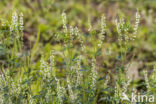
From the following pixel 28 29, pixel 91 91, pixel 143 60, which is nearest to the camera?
pixel 91 91

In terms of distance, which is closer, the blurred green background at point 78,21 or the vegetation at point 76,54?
the vegetation at point 76,54

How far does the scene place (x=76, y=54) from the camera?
1.76 m

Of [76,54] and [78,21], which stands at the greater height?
[78,21]

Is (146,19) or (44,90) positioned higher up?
(146,19)

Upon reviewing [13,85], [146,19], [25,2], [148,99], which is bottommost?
[148,99]

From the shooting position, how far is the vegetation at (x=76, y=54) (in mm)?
1661

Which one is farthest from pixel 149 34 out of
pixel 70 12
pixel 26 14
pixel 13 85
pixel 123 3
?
pixel 13 85

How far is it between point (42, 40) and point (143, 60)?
157cm

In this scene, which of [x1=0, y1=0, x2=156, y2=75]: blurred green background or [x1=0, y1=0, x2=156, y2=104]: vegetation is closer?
[x1=0, y1=0, x2=156, y2=104]: vegetation

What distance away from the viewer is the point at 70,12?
4.66 metres

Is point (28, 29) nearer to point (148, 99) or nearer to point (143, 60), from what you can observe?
point (143, 60)

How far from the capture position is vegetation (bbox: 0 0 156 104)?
166cm

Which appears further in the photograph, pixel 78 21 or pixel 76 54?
pixel 78 21

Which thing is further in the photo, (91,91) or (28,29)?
(28,29)
